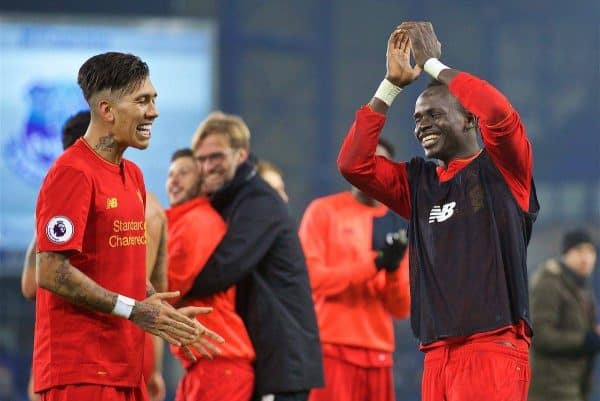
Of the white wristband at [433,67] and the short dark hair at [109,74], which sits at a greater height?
the white wristband at [433,67]

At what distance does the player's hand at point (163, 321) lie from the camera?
3.26 meters

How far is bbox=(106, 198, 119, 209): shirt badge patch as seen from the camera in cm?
334

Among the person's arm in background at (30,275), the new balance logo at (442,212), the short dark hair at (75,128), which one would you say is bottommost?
the person's arm in background at (30,275)

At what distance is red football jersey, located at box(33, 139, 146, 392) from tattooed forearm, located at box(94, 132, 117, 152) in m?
0.03

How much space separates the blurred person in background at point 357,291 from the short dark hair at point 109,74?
1988 millimetres

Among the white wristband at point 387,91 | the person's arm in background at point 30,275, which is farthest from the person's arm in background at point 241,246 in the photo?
the white wristband at point 387,91

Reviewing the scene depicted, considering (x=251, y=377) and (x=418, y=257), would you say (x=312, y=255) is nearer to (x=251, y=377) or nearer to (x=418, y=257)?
(x=251, y=377)

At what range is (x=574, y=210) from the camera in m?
10.3

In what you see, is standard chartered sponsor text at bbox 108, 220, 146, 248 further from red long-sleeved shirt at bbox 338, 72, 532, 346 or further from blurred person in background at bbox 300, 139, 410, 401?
blurred person in background at bbox 300, 139, 410, 401

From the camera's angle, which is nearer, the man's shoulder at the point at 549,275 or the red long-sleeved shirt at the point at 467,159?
the red long-sleeved shirt at the point at 467,159

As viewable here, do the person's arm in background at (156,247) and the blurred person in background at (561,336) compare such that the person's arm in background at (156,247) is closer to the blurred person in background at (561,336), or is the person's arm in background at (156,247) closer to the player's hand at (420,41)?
the player's hand at (420,41)

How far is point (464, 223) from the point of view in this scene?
3.50 metres

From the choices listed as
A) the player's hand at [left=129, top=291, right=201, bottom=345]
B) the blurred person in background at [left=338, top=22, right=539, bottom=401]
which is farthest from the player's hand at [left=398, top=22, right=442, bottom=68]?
the player's hand at [left=129, top=291, right=201, bottom=345]

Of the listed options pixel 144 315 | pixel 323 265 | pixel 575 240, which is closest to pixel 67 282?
pixel 144 315
